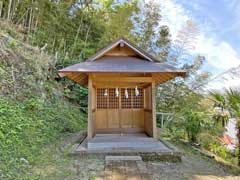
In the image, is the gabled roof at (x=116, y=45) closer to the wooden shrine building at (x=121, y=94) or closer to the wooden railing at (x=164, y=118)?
the wooden shrine building at (x=121, y=94)

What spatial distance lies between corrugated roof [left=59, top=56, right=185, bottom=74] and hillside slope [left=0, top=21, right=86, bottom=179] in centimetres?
182

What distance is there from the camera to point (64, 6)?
14.2 m

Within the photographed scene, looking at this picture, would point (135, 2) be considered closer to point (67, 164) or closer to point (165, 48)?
point (165, 48)

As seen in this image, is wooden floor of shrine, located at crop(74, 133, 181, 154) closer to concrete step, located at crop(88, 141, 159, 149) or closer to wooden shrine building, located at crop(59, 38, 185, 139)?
concrete step, located at crop(88, 141, 159, 149)

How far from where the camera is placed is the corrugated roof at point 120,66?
645cm

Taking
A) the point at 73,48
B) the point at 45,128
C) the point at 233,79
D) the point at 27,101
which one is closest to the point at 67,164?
the point at 45,128

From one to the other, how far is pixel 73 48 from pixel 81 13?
257 centimetres

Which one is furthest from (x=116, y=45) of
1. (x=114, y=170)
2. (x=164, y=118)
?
(x=164, y=118)

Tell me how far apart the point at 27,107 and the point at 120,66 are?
309cm

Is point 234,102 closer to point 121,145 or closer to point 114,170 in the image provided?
point 121,145

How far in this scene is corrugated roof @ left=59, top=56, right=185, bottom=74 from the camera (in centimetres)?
645

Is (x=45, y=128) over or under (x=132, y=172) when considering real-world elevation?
over

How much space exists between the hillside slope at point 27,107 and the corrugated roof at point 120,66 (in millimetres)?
1817

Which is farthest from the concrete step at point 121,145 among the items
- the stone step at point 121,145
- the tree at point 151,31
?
the tree at point 151,31
